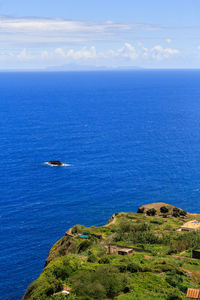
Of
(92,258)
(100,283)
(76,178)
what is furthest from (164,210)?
(100,283)

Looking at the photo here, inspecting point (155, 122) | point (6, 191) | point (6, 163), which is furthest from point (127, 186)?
point (155, 122)

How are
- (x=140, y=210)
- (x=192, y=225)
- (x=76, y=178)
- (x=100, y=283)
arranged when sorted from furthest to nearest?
(x=76, y=178) → (x=140, y=210) → (x=192, y=225) → (x=100, y=283)

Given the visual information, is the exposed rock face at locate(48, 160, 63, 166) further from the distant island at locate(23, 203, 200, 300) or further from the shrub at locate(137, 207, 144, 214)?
the distant island at locate(23, 203, 200, 300)

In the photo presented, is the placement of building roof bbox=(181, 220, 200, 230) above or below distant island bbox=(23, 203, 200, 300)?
above

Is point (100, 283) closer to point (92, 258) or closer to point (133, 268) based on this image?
point (133, 268)

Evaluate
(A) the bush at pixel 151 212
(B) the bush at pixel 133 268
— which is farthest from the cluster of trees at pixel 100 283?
(A) the bush at pixel 151 212

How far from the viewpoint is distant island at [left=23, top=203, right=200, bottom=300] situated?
111 feet

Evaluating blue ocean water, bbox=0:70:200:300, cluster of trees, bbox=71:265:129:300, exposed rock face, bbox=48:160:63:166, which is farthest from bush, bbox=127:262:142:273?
exposed rock face, bbox=48:160:63:166

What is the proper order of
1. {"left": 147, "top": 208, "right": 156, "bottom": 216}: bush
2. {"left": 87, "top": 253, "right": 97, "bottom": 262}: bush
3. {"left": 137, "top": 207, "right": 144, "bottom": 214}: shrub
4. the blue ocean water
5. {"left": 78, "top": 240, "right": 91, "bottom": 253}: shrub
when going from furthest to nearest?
{"left": 137, "top": 207, "right": 144, "bottom": 214}: shrub, {"left": 147, "top": 208, "right": 156, "bottom": 216}: bush, the blue ocean water, {"left": 78, "top": 240, "right": 91, "bottom": 253}: shrub, {"left": 87, "top": 253, "right": 97, "bottom": 262}: bush

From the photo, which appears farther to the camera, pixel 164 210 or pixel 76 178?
pixel 76 178

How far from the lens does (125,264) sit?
39531 millimetres

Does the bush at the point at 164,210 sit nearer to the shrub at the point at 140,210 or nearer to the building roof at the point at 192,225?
the shrub at the point at 140,210

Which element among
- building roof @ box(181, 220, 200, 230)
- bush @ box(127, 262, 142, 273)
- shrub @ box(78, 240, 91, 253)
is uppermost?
building roof @ box(181, 220, 200, 230)

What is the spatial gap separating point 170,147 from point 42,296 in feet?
325
